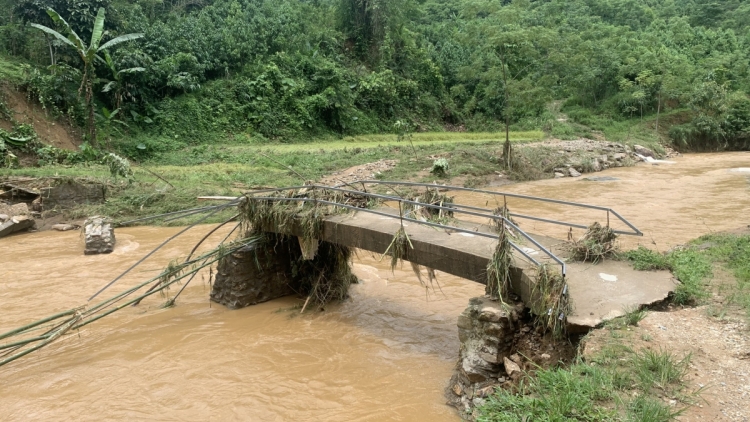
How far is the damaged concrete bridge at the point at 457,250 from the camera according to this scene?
456 cm

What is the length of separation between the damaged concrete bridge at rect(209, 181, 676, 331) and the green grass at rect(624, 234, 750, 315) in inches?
5.2

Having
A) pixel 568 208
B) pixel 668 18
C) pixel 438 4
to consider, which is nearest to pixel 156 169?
pixel 568 208

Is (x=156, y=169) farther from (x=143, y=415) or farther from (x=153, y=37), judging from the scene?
(x=143, y=415)

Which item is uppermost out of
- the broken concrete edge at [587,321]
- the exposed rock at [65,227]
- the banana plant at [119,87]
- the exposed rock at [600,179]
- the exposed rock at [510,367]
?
the banana plant at [119,87]

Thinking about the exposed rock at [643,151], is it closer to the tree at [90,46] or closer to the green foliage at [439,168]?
the green foliage at [439,168]

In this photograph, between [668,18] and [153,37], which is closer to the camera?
[153,37]

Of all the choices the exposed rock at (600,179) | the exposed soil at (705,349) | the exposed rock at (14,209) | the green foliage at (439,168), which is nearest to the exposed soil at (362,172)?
the green foliage at (439,168)

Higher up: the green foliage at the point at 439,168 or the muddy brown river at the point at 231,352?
the green foliage at the point at 439,168

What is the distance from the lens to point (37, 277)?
9.01 meters

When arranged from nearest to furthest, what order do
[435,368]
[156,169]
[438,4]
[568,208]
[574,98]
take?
[435,368], [568,208], [156,169], [574,98], [438,4]

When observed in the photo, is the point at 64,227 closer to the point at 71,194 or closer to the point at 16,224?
the point at 16,224

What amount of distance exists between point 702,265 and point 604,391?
10.3 ft

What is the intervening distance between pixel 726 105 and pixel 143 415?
96.6ft

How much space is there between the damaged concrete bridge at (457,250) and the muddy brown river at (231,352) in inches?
38.7
